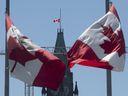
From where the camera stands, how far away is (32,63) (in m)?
33.4

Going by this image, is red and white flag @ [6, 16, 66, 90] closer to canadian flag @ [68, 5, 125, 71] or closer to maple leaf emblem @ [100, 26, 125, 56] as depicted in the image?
canadian flag @ [68, 5, 125, 71]

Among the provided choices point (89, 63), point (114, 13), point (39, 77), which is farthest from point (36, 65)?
point (114, 13)

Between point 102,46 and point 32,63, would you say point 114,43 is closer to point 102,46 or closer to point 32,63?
point 102,46

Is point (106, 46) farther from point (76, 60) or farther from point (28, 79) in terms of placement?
point (28, 79)

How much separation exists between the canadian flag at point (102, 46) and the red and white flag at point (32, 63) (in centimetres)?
169

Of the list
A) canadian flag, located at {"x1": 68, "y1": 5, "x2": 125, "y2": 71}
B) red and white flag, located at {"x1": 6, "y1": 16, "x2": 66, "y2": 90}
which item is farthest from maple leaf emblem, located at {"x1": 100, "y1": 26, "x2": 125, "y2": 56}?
red and white flag, located at {"x1": 6, "y1": 16, "x2": 66, "y2": 90}

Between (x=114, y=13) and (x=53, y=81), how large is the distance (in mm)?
5333

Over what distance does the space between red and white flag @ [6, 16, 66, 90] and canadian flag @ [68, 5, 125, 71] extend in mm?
1688

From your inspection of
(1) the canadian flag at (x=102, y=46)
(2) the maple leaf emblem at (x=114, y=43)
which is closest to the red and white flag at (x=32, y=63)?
(1) the canadian flag at (x=102, y=46)

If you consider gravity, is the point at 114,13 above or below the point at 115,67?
above

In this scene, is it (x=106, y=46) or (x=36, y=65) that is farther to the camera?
(x=106, y=46)

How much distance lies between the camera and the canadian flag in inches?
1357

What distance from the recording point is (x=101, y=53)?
35.3 m

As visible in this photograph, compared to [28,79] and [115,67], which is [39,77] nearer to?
[28,79]
